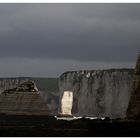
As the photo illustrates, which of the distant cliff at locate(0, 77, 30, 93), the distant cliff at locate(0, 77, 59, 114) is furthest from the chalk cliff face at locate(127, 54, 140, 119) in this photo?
the distant cliff at locate(0, 77, 30, 93)

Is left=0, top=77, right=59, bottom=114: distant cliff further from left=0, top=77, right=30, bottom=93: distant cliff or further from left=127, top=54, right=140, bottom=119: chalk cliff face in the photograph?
left=127, top=54, right=140, bottom=119: chalk cliff face

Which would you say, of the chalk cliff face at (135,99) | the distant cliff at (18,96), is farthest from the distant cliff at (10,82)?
the chalk cliff face at (135,99)

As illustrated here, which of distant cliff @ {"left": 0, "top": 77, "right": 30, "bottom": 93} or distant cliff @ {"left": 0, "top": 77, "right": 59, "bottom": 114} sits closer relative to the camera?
distant cliff @ {"left": 0, "top": 77, "right": 30, "bottom": 93}

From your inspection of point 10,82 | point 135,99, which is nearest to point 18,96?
point 10,82

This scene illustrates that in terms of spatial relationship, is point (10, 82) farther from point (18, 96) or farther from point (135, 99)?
point (135, 99)

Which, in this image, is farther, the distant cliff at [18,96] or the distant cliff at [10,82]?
the distant cliff at [18,96]

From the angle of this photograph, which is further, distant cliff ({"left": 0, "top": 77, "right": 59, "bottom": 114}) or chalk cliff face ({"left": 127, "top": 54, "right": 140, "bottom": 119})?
distant cliff ({"left": 0, "top": 77, "right": 59, "bottom": 114})

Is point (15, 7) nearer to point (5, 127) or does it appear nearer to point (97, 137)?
point (5, 127)

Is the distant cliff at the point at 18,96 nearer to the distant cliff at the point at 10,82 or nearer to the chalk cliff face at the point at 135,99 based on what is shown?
the distant cliff at the point at 10,82
